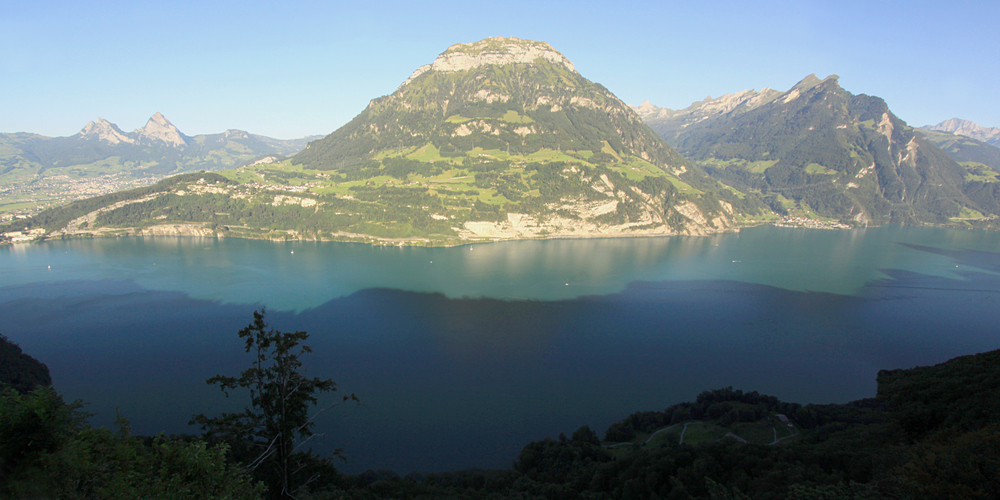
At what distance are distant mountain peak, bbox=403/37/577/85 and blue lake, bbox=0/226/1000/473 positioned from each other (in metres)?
80.5

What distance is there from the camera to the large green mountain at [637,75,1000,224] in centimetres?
11275

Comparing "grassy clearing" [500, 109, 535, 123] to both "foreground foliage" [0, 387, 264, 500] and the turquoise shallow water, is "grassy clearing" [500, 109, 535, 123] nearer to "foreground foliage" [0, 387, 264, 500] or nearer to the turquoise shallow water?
the turquoise shallow water

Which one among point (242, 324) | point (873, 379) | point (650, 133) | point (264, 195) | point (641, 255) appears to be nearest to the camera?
point (873, 379)

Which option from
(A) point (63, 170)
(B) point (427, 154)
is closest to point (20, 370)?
(B) point (427, 154)

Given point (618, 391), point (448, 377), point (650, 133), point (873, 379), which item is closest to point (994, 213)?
point (650, 133)

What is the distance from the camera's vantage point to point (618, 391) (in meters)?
25.3

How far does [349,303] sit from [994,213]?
150m

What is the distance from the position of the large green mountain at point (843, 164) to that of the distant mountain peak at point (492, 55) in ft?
224

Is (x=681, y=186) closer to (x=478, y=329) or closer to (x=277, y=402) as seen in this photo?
(x=478, y=329)

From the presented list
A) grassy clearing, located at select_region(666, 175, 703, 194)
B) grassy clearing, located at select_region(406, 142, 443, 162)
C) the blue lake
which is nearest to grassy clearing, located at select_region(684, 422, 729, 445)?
the blue lake

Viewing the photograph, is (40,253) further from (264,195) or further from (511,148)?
(511,148)

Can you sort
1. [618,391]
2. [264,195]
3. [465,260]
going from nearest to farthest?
[618,391] → [465,260] → [264,195]

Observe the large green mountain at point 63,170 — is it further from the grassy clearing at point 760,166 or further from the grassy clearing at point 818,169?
the grassy clearing at point 818,169

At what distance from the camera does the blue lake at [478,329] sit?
22969 mm
